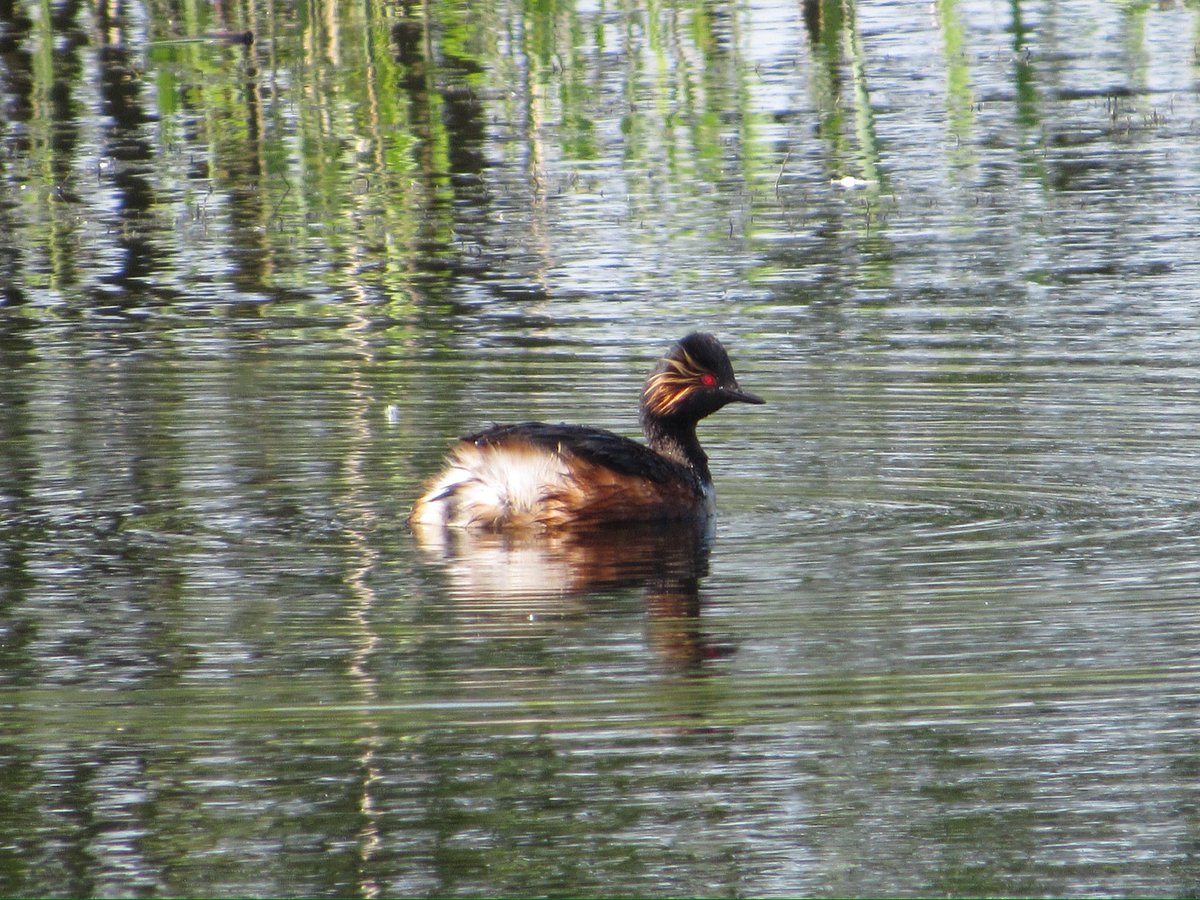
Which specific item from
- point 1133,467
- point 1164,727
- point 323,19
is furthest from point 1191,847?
point 323,19

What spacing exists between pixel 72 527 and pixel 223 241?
7.21m

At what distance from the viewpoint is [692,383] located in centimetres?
971

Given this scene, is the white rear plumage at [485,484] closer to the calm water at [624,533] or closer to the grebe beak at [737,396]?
the calm water at [624,533]

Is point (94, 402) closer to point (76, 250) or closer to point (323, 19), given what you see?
point (76, 250)

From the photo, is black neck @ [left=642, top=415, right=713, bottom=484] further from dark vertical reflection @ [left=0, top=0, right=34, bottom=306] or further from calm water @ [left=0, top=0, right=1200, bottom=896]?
dark vertical reflection @ [left=0, top=0, right=34, bottom=306]

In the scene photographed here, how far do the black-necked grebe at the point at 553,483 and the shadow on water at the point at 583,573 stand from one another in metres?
0.06

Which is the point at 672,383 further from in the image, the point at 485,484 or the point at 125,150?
the point at 125,150

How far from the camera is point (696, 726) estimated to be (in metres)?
6.31

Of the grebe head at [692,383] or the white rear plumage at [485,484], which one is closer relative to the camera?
the white rear plumage at [485,484]

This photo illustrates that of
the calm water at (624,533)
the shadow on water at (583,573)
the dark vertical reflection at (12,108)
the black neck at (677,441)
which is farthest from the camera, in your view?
the dark vertical reflection at (12,108)

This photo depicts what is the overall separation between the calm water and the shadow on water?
33mm

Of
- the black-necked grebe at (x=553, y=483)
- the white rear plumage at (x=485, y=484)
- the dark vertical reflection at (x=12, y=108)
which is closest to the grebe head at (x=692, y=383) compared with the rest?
the black-necked grebe at (x=553, y=483)

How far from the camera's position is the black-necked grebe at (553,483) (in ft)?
29.3

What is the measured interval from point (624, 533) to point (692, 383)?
0.81 m
